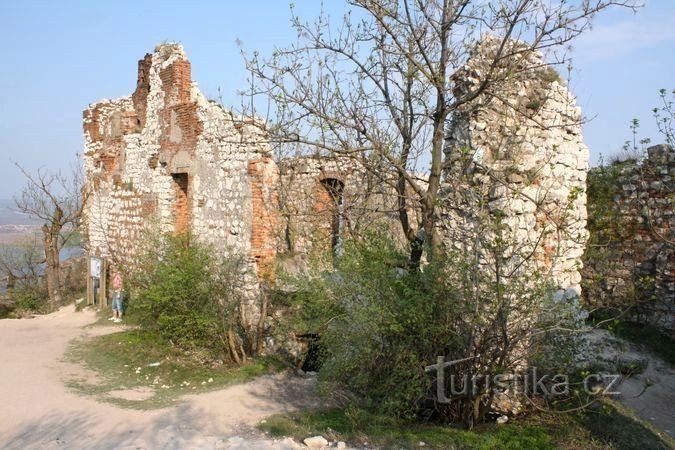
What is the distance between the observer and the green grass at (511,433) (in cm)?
496

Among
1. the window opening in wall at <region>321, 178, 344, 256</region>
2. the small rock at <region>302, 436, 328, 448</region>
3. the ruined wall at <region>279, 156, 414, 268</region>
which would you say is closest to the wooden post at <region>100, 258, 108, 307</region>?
the ruined wall at <region>279, 156, 414, 268</region>

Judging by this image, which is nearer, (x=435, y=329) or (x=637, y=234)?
(x=435, y=329)

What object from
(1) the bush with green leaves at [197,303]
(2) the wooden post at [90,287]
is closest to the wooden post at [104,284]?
(2) the wooden post at [90,287]

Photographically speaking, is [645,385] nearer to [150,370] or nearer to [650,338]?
[650,338]

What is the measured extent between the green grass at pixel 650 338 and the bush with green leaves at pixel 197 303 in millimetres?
5663

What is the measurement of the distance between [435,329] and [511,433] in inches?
42.2

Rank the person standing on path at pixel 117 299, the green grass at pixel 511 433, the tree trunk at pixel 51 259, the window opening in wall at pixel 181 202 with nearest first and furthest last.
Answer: the green grass at pixel 511 433 → the window opening in wall at pixel 181 202 → the person standing on path at pixel 117 299 → the tree trunk at pixel 51 259

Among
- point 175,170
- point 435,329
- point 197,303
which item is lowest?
point 197,303

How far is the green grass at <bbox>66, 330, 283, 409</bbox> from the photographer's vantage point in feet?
25.0

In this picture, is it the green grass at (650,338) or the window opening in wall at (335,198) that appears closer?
the green grass at (650,338)

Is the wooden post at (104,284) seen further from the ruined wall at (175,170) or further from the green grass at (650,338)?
the green grass at (650,338)

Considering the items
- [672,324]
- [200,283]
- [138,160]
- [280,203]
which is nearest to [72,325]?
[138,160]

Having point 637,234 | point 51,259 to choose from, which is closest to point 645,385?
point 637,234

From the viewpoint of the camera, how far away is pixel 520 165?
5.76m
